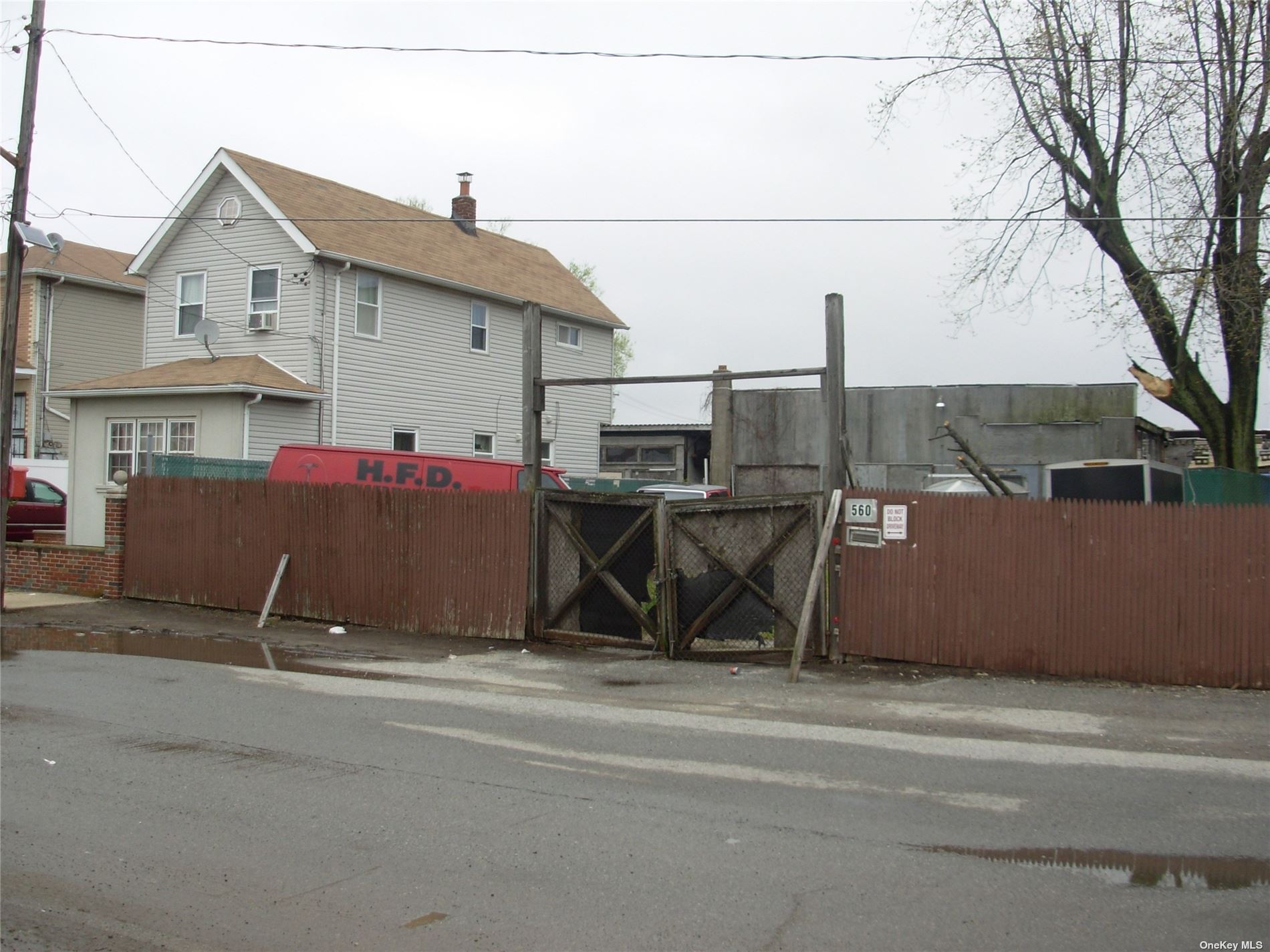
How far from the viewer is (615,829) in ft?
19.7

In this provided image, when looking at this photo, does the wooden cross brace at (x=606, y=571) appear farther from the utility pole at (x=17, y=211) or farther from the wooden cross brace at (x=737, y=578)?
the utility pole at (x=17, y=211)

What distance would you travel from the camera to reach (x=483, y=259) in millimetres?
28844

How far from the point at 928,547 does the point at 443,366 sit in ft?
56.5

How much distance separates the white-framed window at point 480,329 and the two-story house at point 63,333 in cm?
1077

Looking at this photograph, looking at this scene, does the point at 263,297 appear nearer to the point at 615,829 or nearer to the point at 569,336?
the point at 569,336

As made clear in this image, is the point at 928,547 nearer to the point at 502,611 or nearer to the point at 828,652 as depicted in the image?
the point at 828,652

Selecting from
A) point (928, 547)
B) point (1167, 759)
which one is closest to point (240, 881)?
point (1167, 759)

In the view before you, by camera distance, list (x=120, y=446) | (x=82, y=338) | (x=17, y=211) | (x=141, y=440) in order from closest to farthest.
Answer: (x=17, y=211) < (x=141, y=440) < (x=120, y=446) < (x=82, y=338)

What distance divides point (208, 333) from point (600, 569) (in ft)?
45.2

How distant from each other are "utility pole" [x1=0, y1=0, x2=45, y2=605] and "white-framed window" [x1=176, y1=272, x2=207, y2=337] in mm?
9023

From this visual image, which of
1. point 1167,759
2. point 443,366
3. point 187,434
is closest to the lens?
point 1167,759

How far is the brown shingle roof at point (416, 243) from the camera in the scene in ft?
77.6

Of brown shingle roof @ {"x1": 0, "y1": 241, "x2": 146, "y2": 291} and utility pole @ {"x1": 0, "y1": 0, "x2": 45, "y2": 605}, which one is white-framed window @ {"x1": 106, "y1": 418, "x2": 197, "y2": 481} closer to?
utility pole @ {"x1": 0, "y1": 0, "x2": 45, "y2": 605}

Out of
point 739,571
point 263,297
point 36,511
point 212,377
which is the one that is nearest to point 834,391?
point 739,571
